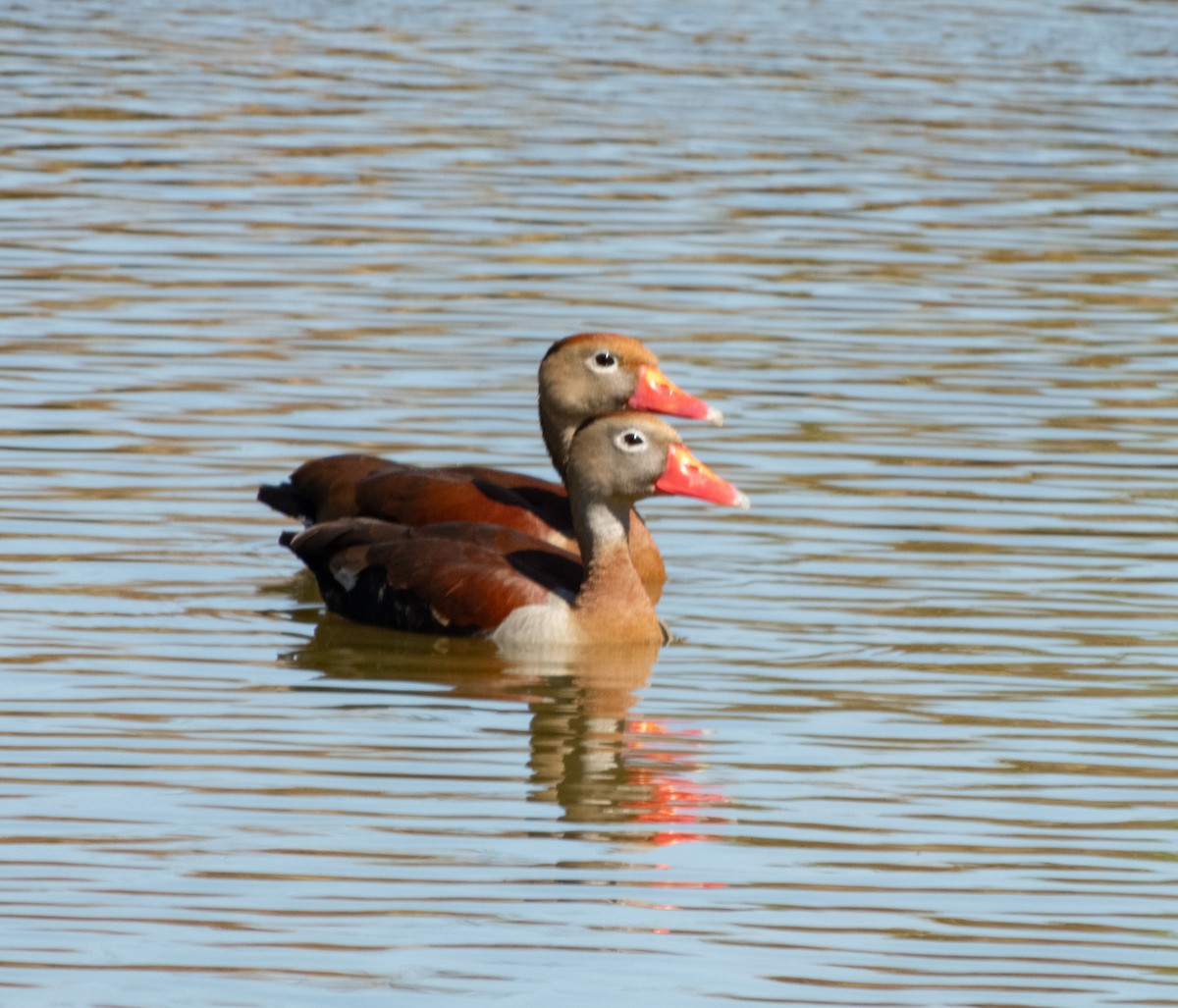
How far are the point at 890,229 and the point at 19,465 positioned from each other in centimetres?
836

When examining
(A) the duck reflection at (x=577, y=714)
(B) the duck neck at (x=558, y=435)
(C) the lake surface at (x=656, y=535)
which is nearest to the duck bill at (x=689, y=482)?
(C) the lake surface at (x=656, y=535)

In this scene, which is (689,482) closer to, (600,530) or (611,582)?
(600,530)

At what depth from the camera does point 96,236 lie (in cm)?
1817

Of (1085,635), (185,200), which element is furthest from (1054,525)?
(185,200)

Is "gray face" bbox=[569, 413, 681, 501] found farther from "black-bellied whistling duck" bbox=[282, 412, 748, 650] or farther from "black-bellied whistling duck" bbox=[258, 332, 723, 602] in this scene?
"black-bellied whistling duck" bbox=[258, 332, 723, 602]

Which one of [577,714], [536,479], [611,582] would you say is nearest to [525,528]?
[536,479]

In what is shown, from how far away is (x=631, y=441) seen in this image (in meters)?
10.9

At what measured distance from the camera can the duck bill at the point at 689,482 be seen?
10922 millimetres

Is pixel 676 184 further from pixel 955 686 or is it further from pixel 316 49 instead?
pixel 955 686

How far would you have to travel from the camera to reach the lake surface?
7305 millimetres

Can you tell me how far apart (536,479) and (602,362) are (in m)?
0.55

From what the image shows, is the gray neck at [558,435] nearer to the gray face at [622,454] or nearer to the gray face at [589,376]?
the gray face at [589,376]

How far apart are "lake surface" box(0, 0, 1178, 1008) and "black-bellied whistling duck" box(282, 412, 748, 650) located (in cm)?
15

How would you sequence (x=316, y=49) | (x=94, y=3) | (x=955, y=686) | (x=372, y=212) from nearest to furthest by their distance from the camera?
(x=955, y=686)
(x=372, y=212)
(x=316, y=49)
(x=94, y=3)
